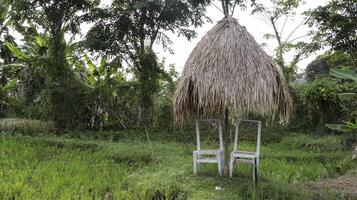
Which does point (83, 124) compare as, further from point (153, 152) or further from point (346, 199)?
point (346, 199)

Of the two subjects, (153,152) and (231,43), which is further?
(153,152)

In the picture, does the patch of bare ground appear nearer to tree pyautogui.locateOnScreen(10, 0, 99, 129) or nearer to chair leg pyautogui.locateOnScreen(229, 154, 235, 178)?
chair leg pyautogui.locateOnScreen(229, 154, 235, 178)

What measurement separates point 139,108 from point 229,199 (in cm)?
787

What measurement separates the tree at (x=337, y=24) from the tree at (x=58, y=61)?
672 cm

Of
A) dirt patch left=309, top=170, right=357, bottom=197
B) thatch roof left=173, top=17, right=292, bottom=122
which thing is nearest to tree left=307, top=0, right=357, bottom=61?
dirt patch left=309, top=170, right=357, bottom=197

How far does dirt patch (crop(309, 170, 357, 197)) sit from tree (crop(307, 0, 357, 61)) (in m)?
5.11

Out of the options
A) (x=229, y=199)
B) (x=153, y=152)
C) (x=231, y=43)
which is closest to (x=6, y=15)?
(x=153, y=152)

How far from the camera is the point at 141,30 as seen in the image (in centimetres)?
1251

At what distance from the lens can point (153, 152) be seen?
349 inches

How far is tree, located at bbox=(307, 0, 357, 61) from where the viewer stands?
1151 centimetres

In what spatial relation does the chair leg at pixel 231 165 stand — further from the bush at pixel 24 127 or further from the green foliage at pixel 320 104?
the bush at pixel 24 127

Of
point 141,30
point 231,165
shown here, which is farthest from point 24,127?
point 231,165

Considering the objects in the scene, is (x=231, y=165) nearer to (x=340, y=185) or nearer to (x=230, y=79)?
(x=230, y=79)

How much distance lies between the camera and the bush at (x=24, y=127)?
1154 centimetres
